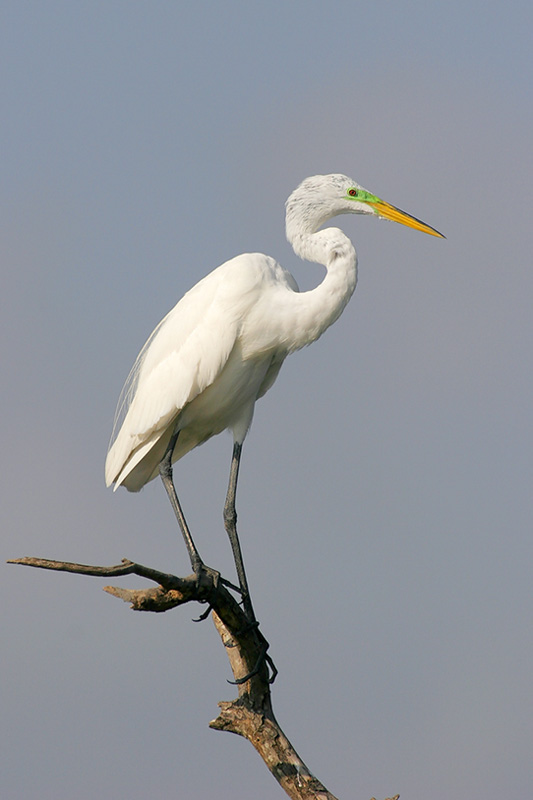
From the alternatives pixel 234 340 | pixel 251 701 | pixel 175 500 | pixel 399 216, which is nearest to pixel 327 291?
pixel 234 340

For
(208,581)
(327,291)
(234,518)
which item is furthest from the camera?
(234,518)

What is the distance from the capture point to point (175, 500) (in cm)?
625

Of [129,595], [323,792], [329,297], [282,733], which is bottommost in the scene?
[323,792]

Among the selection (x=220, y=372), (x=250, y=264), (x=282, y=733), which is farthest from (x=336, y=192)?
(x=282, y=733)

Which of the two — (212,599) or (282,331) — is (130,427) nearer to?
(282,331)

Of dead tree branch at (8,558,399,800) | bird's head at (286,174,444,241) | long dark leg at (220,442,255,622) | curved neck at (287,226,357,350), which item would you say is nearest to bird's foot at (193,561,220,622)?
dead tree branch at (8,558,399,800)

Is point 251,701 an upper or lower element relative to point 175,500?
lower

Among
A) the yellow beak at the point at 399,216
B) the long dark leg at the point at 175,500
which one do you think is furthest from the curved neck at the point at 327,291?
the long dark leg at the point at 175,500

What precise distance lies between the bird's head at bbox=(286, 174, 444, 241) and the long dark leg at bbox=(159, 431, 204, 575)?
1.66m

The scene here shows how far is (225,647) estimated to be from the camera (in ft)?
19.1

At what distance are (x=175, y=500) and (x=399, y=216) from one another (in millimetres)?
2555

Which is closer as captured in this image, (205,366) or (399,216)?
(205,366)

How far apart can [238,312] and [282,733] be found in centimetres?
258

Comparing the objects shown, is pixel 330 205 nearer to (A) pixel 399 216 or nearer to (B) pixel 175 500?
(A) pixel 399 216
